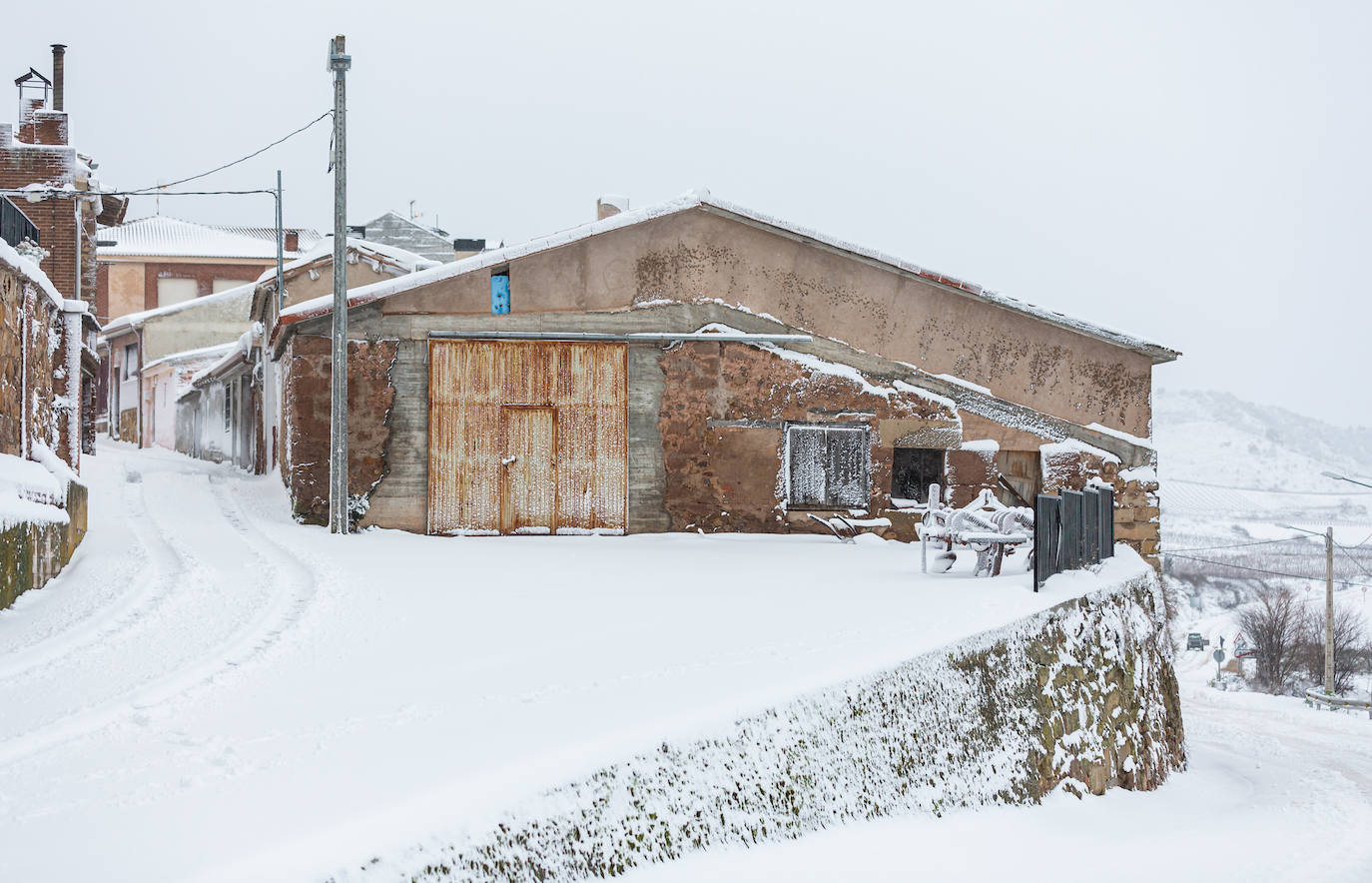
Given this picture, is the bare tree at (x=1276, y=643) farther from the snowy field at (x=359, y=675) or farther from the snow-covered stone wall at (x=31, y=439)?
the snow-covered stone wall at (x=31, y=439)

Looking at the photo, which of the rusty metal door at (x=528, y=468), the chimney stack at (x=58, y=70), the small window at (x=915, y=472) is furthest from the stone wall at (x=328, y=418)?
the chimney stack at (x=58, y=70)

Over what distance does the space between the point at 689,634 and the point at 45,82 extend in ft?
85.9

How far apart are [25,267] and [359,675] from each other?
7.43 meters

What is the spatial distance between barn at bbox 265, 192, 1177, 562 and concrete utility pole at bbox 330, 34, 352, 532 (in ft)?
1.87

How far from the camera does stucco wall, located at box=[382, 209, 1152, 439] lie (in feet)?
55.7

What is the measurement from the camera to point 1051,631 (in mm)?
10164

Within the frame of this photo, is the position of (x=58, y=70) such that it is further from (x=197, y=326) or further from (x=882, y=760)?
(x=882, y=760)

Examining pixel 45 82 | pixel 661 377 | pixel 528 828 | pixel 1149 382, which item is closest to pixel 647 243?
pixel 661 377

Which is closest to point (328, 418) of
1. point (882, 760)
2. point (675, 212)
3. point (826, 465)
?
point (675, 212)

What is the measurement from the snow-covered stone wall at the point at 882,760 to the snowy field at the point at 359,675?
0.41 ft

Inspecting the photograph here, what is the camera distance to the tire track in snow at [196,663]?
220 inches

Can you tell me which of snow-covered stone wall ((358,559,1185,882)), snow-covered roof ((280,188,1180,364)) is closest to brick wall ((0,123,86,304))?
snow-covered roof ((280,188,1180,364))

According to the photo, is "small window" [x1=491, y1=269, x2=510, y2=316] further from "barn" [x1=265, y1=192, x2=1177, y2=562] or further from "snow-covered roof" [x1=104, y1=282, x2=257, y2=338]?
"snow-covered roof" [x1=104, y1=282, x2=257, y2=338]

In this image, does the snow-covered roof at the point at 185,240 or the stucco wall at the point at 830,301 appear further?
the snow-covered roof at the point at 185,240
